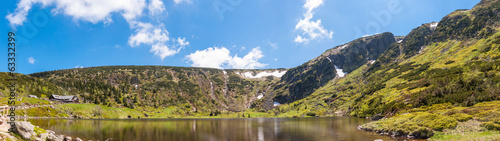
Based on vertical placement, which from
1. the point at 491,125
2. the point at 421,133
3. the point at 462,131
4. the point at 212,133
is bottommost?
the point at 212,133

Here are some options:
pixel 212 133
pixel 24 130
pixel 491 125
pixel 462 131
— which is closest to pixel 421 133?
pixel 462 131

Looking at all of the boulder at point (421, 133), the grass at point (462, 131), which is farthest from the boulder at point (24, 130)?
the boulder at point (421, 133)

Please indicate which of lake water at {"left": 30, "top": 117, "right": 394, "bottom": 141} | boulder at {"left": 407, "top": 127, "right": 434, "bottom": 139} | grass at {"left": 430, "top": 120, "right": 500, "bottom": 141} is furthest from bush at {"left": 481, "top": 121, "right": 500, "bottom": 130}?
lake water at {"left": 30, "top": 117, "right": 394, "bottom": 141}

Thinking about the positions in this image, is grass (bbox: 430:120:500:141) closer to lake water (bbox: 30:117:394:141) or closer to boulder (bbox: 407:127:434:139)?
boulder (bbox: 407:127:434:139)

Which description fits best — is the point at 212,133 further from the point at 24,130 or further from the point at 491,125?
the point at 491,125

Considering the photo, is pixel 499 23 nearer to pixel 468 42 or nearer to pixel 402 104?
pixel 468 42

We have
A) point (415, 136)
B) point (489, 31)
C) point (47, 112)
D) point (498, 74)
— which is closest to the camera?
point (415, 136)

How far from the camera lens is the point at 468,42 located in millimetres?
Result: 197750

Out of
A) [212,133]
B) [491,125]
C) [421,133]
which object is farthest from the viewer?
[212,133]

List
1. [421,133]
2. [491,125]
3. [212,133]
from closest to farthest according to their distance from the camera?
[491,125] → [421,133] → [212,133]

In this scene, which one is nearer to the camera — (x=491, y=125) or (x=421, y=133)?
(x=491, y=125)

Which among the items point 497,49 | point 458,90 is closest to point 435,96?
point 458,90

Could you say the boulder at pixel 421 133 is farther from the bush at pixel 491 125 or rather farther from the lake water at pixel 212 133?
the bush at pixel 491 125

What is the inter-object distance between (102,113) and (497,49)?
268402 mm
